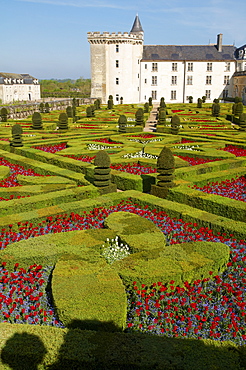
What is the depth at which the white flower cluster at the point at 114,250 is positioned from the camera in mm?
7181

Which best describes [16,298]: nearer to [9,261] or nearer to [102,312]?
[9,261]

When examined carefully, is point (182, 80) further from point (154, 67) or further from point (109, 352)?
point (109, 352)

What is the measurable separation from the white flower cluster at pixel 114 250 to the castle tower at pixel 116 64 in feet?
162

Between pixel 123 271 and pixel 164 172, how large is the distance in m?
5.10

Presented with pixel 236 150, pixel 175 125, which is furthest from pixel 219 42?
pixel 236 150

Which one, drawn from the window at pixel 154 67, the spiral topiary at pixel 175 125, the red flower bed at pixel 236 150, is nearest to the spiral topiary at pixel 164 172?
the red flower bed at pixel 236 150

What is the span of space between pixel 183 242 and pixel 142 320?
9.25 feet

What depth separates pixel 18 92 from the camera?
8138 centimetres

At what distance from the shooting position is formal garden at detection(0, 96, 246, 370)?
4309 millimetres

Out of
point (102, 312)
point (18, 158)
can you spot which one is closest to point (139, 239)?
point (102, 312)

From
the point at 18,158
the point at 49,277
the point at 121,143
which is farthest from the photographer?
the point at 121,143

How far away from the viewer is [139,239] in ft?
25.3

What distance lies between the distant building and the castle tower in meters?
26.5

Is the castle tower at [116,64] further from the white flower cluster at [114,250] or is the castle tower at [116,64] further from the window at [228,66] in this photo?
the white flower cluster at [114,250]
